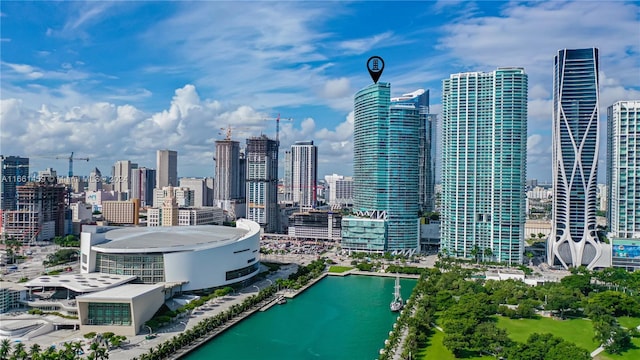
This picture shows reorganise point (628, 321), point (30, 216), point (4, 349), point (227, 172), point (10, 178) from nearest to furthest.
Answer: point (4, 349), point (628, 321), point (30, 216), point (10, 178), point (227, 172)

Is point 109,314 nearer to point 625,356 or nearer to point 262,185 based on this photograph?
point 625,356

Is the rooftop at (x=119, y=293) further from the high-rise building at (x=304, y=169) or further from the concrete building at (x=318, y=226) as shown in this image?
the high-rise building at (x=304, y=169)

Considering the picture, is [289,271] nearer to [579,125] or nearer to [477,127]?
[477,127]

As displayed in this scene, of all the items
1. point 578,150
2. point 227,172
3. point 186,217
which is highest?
point 578,150

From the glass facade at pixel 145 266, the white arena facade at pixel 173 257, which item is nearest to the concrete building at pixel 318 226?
the white arena facade at pixel 173 257

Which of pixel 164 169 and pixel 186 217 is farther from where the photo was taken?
pixel 164 169

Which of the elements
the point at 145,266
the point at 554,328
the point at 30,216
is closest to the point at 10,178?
the point at 30,216

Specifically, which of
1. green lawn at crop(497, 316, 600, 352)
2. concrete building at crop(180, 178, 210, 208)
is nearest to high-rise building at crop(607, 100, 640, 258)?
green lawn at crop(497, 316, 600, 352)
